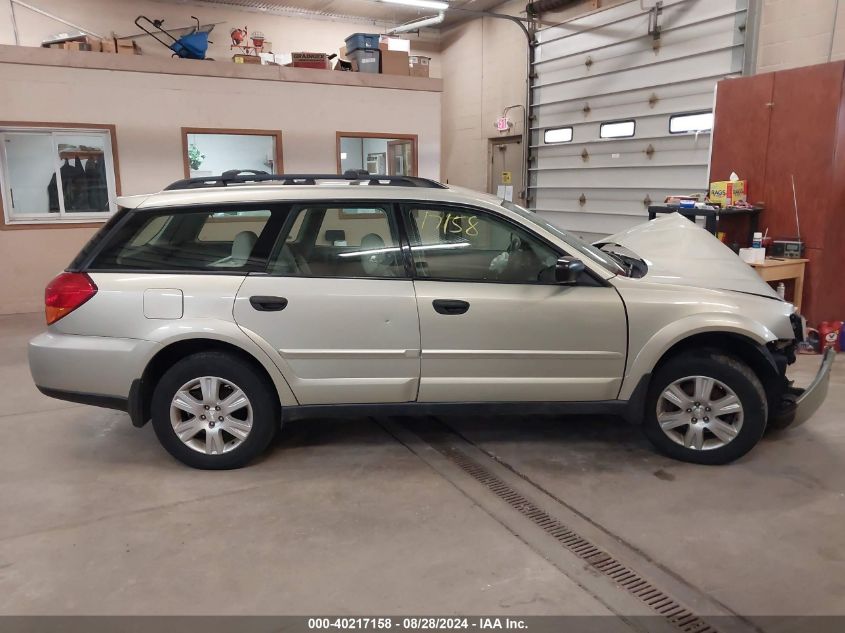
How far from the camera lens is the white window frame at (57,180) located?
767 centimetres

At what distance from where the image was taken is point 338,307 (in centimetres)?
331

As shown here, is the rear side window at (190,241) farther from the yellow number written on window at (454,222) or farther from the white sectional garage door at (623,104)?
the white sectional garage door at (623,104)

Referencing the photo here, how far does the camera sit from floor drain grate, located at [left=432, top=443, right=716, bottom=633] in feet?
7.68

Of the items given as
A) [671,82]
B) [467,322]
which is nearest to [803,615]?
[467,322]

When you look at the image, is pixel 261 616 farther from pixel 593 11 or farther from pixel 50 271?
pixel 593 11

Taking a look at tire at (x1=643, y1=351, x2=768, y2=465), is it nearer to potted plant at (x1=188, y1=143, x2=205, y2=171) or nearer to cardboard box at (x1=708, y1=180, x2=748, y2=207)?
cardboard box at (x1=708, y1=180, x2=748, y2=207)

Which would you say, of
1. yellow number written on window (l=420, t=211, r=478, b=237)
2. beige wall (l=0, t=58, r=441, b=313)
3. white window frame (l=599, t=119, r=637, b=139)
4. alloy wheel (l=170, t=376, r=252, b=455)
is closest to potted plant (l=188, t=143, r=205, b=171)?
beige wall (l=0, t=58, r=441, b=313)

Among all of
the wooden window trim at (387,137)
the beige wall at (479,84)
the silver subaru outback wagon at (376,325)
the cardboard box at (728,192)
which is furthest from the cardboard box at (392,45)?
the silver subaru outback wagon at (376,325)

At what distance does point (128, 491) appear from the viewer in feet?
10.8

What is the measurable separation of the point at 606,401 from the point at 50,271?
7.43m

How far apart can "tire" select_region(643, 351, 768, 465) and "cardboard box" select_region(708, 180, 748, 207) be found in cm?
323

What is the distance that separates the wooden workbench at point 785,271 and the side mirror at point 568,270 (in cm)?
316

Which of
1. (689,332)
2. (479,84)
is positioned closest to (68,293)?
(689,332)

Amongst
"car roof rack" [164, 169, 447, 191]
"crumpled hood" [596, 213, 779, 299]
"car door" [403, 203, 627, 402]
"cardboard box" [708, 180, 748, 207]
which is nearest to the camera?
"car door" [403, 203, 627, 402]
